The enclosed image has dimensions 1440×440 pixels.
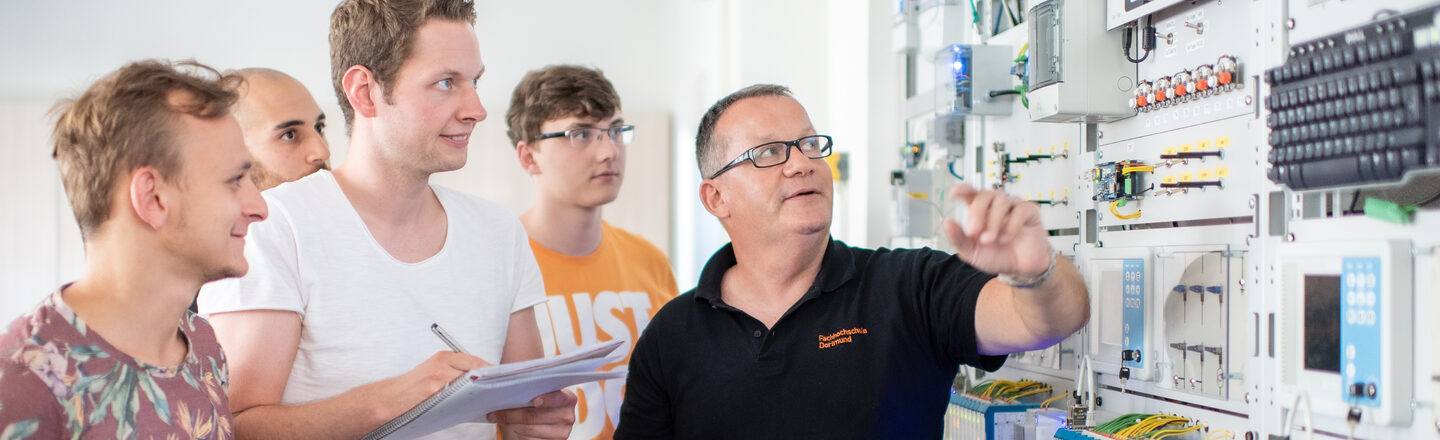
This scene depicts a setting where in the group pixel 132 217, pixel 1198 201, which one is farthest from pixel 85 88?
pixel 1198 201

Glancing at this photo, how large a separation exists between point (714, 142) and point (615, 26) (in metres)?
4.48

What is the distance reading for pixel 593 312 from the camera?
281 centimetres

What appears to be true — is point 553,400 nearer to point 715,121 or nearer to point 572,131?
point 715,121

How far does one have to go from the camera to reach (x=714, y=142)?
90.0 inches

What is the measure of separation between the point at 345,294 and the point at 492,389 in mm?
356

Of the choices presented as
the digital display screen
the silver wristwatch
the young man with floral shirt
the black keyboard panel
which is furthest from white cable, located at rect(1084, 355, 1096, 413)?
the young man with floral shirt

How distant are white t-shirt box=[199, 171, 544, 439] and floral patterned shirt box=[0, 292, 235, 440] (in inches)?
9.6

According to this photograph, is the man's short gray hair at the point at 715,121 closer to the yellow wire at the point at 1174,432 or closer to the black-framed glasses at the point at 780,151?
the black-framed glasses at the point at 780,151

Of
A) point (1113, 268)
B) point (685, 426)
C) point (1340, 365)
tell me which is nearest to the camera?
point (1340, 365)

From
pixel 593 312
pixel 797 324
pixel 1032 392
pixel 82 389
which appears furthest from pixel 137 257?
pixel 1032 392

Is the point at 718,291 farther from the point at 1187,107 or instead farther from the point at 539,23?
the point at 539,23

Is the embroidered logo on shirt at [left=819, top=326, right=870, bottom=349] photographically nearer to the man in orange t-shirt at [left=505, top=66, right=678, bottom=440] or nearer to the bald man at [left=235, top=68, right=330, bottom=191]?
the man in orange t-shirt at [left=505, top=66, right=678, bottom=440]

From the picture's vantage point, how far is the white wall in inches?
205

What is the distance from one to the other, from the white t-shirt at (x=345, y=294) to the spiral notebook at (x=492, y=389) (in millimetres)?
127
